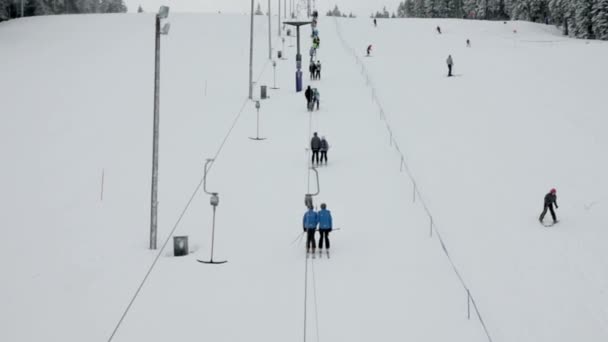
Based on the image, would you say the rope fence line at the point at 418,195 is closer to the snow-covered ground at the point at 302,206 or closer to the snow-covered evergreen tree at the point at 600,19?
the snow-covered ground at the point at 302,206

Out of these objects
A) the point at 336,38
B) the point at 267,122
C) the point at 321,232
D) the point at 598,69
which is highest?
the point at 336,38

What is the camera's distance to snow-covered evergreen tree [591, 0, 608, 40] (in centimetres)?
7356

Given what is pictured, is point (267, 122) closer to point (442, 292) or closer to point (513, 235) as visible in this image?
point (513, 235)

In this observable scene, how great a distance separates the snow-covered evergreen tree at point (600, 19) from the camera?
7356 centimetres

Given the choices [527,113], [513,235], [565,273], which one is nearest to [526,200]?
[513,235]

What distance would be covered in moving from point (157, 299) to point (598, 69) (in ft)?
130

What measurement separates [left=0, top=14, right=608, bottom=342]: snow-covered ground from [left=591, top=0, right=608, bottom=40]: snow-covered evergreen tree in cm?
3121

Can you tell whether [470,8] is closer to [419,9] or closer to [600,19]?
[419,9]

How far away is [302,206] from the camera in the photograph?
19391 millimetres

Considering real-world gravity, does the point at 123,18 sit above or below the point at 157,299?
above

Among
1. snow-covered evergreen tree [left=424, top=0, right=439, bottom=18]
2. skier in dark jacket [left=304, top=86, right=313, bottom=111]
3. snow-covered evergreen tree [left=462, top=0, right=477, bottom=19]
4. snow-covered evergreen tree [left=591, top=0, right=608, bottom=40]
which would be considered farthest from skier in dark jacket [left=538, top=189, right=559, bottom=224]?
snow-covered evergreen tree [left=424, top=0, right=439, bottom=18]

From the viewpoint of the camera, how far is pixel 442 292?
45.2ft

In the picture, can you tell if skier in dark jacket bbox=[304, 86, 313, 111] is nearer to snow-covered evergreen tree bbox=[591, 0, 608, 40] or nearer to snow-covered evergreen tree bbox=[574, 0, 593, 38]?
snow-covered evergreen tree bbox=[591, 0, 608, 40]

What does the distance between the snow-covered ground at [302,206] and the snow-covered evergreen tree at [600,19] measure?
102ft
